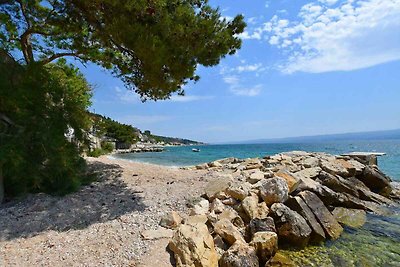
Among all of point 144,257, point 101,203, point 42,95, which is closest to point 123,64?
point 42,95

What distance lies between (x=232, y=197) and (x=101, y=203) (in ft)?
10.9

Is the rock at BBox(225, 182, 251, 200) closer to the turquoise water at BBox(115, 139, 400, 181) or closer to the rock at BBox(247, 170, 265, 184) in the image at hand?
the rock at BBox(247, 170, 265, 184)

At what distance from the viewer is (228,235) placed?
235 inches

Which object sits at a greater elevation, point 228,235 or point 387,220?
point 228,235

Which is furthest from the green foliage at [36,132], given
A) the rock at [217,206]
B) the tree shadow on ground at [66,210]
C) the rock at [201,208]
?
the rock at [217,206]

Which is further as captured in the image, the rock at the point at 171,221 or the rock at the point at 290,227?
the rock at the point at 290,227

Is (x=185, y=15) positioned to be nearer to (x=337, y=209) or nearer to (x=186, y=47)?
(x=186, y=47)

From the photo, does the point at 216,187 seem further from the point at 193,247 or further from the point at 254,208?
the point at 193,247

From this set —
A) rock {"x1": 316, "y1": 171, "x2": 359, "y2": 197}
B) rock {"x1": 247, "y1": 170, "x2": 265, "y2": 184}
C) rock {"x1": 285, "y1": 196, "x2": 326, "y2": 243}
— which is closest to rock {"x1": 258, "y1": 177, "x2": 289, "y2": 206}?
rock {"x1": 285, "y1": 196, "x2": 326, "y2": 243}

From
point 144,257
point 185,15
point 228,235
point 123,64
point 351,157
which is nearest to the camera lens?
point 144,257

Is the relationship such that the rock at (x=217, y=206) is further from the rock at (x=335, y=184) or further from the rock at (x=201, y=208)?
the rock at (x=335, y=184)

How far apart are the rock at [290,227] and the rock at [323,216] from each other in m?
0.84

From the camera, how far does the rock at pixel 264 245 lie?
225 inches

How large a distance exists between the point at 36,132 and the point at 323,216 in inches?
Answer: 296
